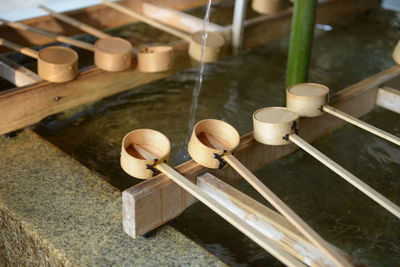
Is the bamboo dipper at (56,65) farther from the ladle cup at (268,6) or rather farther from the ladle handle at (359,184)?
the ladle cup at (268,6)

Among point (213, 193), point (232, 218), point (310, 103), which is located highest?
point (310, 103)

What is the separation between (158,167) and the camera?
8.40 ft

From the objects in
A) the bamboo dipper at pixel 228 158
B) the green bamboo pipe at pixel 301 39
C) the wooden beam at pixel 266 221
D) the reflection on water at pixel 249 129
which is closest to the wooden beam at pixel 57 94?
the reflection on water at pixel 249 129

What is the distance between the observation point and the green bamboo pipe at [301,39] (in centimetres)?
360

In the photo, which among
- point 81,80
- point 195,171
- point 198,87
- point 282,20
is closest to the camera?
point 195,171

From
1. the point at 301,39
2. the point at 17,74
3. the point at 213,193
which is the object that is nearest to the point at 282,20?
the point at 301,39

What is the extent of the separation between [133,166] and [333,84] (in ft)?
8.89

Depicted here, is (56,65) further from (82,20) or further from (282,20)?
(282,20)

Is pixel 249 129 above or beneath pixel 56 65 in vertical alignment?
beneath

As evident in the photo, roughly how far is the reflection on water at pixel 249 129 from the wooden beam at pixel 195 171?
0.28 meters

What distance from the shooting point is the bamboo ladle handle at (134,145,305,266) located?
2.11 m

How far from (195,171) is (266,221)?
46 cm

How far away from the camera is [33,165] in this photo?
10.1 ft

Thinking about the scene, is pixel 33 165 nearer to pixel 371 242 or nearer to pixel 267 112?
pixel 267 112
